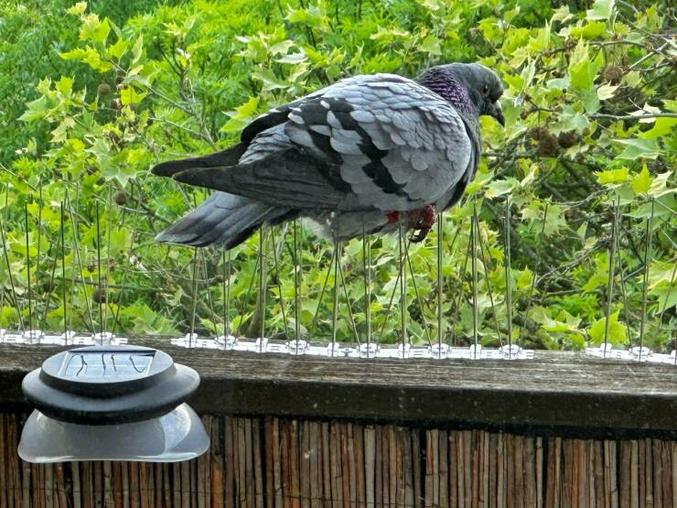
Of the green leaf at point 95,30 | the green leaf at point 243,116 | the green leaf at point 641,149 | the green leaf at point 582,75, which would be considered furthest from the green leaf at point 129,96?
the green leaf at point 641,149

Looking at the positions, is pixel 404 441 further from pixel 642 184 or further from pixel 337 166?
pixel 642 184

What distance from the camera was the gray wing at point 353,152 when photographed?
1.80 m

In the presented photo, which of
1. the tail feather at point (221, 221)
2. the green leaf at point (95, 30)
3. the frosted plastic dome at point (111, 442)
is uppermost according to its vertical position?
Answer: the green leaf at point (95, 30)

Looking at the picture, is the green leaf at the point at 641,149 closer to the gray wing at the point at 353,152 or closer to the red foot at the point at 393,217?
the gray wing at the point at 353,152

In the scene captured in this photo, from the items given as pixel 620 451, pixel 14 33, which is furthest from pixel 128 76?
pixel 14 33

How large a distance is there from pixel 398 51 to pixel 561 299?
3.30 ft

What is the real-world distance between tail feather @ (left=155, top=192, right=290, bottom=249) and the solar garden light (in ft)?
1.04

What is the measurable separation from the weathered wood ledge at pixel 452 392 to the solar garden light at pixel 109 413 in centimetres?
35

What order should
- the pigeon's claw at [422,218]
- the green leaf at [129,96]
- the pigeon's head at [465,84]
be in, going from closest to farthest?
1. the pigeon's claw at [422,218]
2. the pigeon's head at [465,84]
3. the green leaf at [129,96]

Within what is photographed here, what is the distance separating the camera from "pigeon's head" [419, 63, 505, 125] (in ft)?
6.97

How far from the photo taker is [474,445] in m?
1.73

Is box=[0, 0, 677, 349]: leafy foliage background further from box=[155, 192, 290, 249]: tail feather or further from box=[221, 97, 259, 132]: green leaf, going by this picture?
box=[155, 192, 290, 249]: tail feather

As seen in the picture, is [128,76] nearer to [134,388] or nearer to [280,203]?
[280,203]

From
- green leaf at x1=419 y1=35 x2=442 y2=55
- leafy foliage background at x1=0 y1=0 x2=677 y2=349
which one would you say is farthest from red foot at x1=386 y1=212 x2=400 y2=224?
green leaf at x1=419 y1=35 x2=442 y2=55
